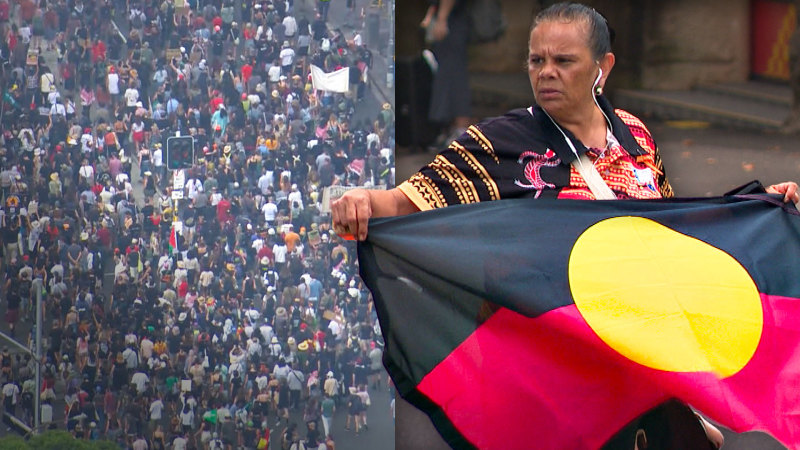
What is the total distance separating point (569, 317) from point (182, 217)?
2.31 meters

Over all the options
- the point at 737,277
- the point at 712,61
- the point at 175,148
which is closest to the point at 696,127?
the point at 712,61

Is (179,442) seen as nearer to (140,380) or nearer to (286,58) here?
(140,380)

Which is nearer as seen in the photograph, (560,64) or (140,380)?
(560,64)

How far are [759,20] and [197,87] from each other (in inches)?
123

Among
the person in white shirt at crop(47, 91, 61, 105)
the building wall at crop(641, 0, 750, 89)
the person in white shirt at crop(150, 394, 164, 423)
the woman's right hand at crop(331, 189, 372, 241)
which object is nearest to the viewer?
the woman's right hand at crop(331, 189, 372, 241)

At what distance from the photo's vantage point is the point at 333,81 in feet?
16.5

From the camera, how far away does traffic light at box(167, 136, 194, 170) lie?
4.95 metres

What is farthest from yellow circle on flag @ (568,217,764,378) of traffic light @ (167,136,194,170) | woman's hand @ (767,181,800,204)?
traffic light @ (167,136,194,170)

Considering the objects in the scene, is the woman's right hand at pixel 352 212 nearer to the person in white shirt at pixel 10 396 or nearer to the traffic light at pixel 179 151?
the traffic light at pixel 179 151

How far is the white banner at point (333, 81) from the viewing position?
5008mm

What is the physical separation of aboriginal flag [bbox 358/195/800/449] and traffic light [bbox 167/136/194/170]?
189cm

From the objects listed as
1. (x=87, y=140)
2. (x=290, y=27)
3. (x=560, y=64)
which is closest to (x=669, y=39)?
(x=290, y=27)

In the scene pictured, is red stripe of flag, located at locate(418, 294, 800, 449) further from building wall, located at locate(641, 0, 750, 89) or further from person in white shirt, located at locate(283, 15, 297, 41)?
building wall, located at locate(641, 0, 750, 89)

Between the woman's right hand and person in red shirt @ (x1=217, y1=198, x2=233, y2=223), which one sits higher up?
the woman's right hand
